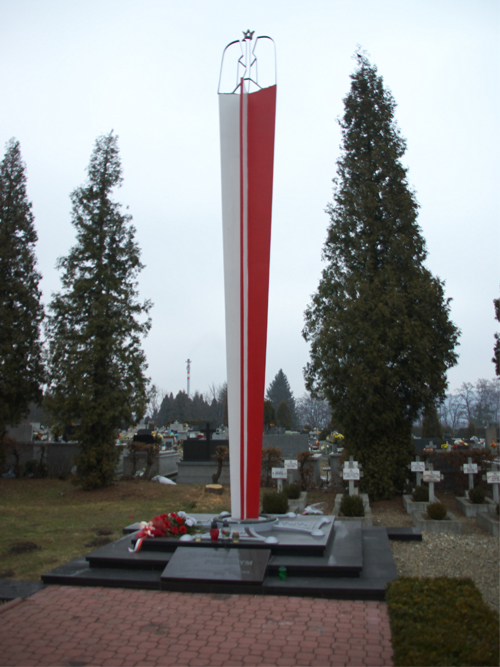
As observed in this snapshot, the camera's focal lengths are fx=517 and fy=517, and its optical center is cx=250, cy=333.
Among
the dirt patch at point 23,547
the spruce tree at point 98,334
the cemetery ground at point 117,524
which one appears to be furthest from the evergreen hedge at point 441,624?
the spruce tree at point 98,334

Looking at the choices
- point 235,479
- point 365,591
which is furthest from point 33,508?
point 365,591

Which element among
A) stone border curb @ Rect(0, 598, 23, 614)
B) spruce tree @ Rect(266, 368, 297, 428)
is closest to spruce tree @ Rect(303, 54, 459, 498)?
stone border curb @ Rect(0, 598, 23, 614)

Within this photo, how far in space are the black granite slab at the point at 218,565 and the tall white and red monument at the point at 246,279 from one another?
1271mm

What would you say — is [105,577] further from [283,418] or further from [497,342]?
[283,418]

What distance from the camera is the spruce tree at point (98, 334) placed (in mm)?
13641

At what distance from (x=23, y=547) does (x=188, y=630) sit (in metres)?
4.03

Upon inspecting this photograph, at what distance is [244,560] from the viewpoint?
5676 mm

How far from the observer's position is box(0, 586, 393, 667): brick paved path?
3.79 meters

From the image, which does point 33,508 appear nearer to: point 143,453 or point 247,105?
point 143,453

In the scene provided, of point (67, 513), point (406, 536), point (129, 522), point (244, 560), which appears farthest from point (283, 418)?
point (244, 560)

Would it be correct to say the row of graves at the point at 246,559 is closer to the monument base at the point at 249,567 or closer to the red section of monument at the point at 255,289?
the monument base at the point at 249,567

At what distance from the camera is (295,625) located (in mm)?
4363

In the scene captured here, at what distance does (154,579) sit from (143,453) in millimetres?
11337

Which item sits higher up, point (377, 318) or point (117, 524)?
point (377, 318)
